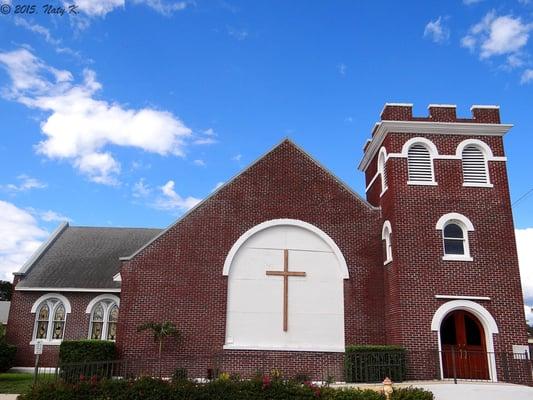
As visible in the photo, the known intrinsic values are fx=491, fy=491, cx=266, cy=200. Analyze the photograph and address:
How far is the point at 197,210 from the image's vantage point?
19.6 metres

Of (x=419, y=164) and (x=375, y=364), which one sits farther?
(x=419, y=164)

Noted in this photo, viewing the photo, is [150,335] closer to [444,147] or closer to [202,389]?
[202,389]

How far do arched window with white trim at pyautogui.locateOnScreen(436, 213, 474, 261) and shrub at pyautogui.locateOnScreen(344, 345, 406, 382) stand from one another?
416 cm

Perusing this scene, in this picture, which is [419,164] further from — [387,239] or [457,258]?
[457,258]

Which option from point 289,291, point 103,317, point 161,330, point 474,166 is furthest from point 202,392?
point 474,166

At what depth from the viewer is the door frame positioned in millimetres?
16781

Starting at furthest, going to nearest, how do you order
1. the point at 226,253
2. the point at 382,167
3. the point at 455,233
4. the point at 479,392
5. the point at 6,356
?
the point at 6,356, the point at 382,167, the point at 226,253, the point at 455,233, the point at 479,392

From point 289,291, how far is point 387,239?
435 centimetres

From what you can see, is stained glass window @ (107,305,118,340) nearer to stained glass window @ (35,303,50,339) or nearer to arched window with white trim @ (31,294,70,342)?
arched window with white trim @ (31,294,70,342)

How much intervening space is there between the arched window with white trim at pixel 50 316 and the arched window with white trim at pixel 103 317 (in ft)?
4.12

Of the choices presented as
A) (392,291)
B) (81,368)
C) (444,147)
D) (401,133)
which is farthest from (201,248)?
(444,147)

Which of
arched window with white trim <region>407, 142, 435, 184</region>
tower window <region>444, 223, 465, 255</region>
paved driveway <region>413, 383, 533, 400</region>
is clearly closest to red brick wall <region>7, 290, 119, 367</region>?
arched window with white trim <region>407, 142, 435, 184</region>

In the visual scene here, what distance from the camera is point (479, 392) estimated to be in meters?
14.0

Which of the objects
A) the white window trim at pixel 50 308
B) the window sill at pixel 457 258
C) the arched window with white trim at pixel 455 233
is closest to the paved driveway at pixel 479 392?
the window sill at pixel 457 258
